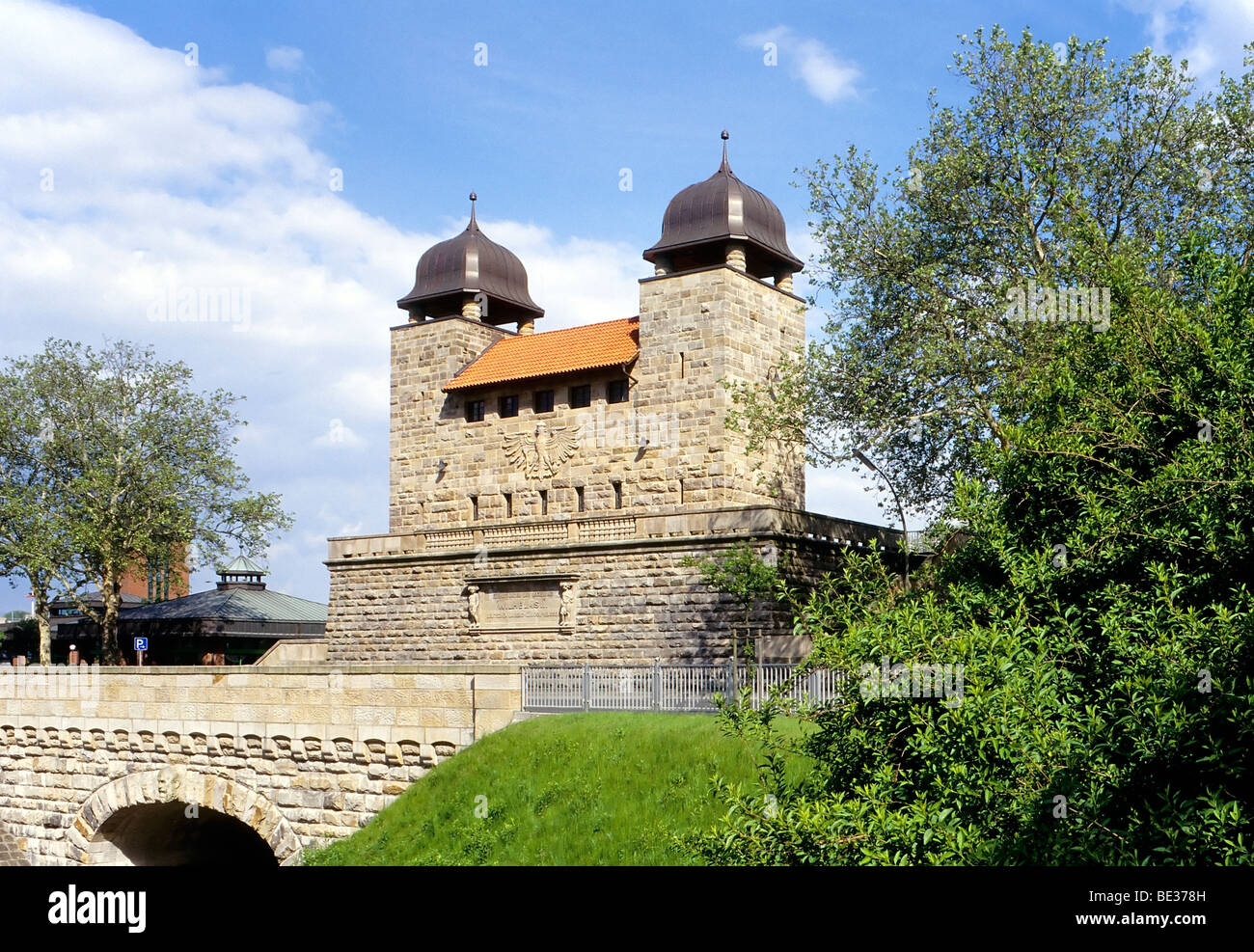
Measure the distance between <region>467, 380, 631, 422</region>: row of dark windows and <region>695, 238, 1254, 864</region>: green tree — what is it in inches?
954

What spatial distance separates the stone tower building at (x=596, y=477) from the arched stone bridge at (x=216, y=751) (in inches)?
353

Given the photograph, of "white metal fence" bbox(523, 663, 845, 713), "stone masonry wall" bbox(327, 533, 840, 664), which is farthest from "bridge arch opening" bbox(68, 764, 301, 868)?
"stone masonry wall" bbox(327, 533, 840, 664)

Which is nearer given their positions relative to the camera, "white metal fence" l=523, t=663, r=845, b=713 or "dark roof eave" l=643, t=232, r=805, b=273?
"white metal fence" l=523, t=663, r=845, b=713

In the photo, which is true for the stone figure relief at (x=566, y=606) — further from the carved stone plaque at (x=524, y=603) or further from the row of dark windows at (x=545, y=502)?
the row of dark windows at (x=545, y=502)

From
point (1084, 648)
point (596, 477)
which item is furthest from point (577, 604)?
point (1084, 648)

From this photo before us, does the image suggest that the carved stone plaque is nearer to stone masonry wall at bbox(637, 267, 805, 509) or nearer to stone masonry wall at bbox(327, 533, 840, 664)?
stone masonry wall at bbox(327, 533, 840, 664)

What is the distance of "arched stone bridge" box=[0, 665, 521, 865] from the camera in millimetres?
21484

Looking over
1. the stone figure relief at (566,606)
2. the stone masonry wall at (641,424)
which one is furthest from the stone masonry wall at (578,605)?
the stone masonry wall at (641,424)

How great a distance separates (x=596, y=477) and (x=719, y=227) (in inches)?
308

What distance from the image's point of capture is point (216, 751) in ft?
78.7

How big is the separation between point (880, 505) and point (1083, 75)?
34.3 feet

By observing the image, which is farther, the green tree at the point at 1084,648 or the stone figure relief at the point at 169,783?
the stone figure relief at the point at 169,783

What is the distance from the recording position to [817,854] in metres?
9.48

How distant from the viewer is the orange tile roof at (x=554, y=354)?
3625cm
